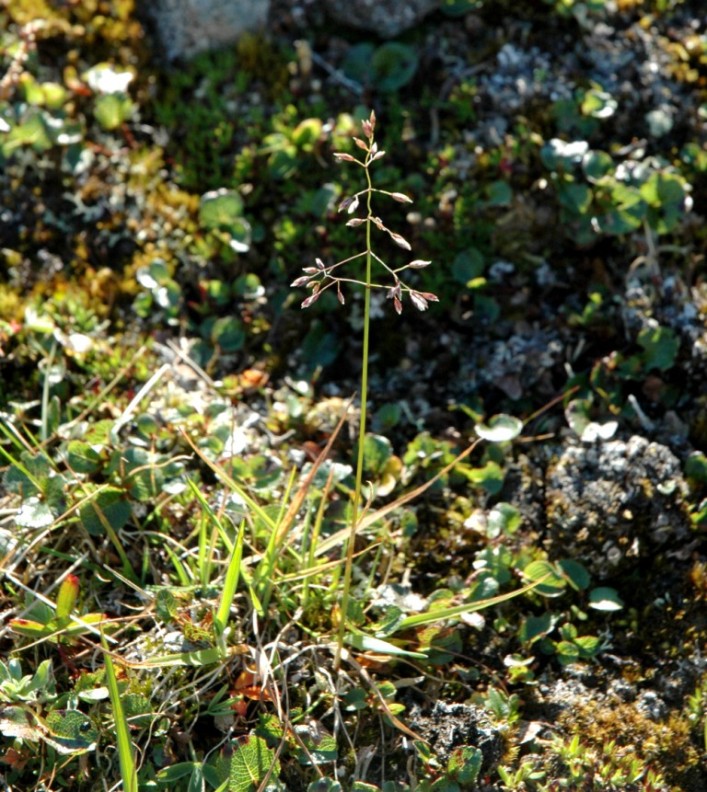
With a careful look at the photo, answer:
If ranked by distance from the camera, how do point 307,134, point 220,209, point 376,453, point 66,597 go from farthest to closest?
point 307,134 → point 220,209 → point 376,453 → point 66,597

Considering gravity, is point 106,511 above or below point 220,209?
below

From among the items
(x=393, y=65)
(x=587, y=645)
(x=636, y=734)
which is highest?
(x=393, y=65)

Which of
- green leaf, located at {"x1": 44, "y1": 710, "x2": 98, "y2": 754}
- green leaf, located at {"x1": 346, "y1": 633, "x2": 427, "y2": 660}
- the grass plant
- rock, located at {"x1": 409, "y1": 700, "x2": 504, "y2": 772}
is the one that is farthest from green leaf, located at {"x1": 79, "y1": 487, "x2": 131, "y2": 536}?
rock, located at {"x1": 409, "y1": 700, "x2": 504, "y2": 772}

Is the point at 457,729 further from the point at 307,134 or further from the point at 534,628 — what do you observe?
the point at 307,134

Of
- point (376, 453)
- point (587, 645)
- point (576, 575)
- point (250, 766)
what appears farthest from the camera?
point (376, 453)

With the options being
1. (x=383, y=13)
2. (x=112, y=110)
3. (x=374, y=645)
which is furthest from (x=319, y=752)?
(x=383, y=13)

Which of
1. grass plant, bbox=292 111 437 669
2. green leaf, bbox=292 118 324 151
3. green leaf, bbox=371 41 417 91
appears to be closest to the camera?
grass plant, bbox=292 111 437 669

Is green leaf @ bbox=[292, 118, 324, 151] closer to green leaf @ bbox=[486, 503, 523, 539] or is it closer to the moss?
green leaf @ bbox=[486, 503, 523, 539]
